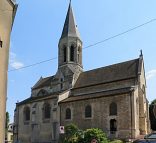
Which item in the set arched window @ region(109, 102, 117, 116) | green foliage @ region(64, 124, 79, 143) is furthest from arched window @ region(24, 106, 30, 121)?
arched window @ region(109, 102, 117, 116)

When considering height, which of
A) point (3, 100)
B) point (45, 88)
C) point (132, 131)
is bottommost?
point (132, 131)

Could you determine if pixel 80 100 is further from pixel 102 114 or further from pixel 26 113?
pixel 26 113

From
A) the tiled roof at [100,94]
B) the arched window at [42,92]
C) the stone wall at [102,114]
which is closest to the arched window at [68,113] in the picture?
the stone wall at [102,114]

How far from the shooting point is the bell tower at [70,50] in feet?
170

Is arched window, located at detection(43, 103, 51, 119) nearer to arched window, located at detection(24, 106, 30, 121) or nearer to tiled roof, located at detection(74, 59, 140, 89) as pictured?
arched window, located at detection(24, 106, 30, 121)

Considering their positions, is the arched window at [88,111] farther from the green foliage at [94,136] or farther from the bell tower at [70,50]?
the bell tower at [70,50]

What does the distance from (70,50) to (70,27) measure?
4.64 m

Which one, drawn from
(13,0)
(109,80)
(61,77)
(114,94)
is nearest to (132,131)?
(114,94)

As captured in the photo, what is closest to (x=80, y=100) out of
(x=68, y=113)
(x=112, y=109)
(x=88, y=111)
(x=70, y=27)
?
(x=88, y=111)

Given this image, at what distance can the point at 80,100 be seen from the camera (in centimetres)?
4369

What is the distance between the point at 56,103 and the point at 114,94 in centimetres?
1009

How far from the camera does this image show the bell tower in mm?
51812

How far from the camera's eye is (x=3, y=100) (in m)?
12.6

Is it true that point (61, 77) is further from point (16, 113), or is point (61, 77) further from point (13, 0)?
point (13, 0)
